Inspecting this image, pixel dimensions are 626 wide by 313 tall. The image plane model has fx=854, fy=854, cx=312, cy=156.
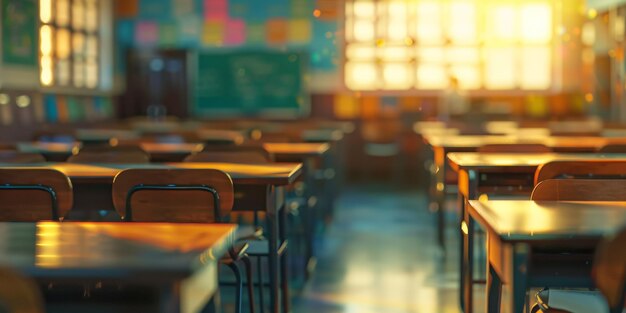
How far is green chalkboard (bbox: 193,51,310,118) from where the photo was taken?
1252cm

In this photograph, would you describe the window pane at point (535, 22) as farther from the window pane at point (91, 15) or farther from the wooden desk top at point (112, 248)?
the wooden desk top at point (112, 248)

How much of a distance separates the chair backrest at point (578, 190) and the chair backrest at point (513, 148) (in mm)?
1986

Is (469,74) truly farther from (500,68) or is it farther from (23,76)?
(23,76)

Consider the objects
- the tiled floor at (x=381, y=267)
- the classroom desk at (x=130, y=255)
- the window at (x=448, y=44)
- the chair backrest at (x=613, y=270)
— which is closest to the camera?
the classroom desk at (x=130, y=255)

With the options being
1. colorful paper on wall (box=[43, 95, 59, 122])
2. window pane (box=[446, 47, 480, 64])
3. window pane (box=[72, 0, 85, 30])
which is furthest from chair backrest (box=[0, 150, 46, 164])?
window pane (box=[446, 47, 480, 64])

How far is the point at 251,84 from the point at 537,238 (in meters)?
11.0

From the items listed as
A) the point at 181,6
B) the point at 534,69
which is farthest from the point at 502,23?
the point at 181,6

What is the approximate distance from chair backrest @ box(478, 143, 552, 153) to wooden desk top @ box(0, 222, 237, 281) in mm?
2895

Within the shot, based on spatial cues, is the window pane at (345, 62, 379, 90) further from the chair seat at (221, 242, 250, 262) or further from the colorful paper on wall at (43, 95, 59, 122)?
the chair seat at (221, 242, 250, 262)

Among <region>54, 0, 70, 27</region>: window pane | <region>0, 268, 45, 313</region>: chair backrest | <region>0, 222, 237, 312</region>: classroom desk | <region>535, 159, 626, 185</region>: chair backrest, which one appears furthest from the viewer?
<region>54, 0, 70, 27</region>: window pane

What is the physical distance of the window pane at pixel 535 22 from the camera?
1256 centimetres

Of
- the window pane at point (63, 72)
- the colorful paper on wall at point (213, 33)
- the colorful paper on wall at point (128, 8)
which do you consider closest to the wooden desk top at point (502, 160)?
the window pane at point (63, 72)

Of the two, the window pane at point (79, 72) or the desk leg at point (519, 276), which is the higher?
the window pane at point (79, 72)

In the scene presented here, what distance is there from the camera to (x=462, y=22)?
41.2 feet
